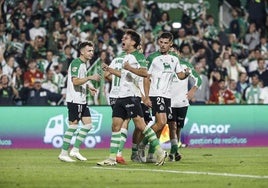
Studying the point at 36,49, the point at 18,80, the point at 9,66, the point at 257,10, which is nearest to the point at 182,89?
the point at 18,80

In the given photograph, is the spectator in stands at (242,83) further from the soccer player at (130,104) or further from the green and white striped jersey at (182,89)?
the soccer player at (130,104)

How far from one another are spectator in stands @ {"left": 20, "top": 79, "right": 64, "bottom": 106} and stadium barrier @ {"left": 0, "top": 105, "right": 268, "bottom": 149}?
101 centimetres

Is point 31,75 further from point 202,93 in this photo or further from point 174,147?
point 174,147

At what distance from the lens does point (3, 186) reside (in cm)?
1299

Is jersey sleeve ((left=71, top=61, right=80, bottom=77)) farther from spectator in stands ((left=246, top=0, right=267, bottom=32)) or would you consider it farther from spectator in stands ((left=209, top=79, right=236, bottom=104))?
spectator in stands ((left=246, top=0, right=267, bottom=32))

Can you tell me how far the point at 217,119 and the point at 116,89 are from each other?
8.44 metres

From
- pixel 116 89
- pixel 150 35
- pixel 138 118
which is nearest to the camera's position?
pixel 138 118

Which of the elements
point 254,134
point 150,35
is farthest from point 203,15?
point 254,134

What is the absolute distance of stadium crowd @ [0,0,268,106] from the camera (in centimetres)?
2752

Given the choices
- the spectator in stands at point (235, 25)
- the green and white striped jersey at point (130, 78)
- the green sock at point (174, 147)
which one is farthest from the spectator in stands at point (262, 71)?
the green and white striped jersey at point (130, 78)

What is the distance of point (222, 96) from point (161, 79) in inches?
406

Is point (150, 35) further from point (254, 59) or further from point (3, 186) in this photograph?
point (3, 186)

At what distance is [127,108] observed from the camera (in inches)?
669

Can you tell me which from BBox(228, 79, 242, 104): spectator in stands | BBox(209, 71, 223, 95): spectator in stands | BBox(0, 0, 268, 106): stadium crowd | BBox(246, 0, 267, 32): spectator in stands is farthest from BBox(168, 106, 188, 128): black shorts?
BBox(246, 0, 267, 32): spectator in stands
